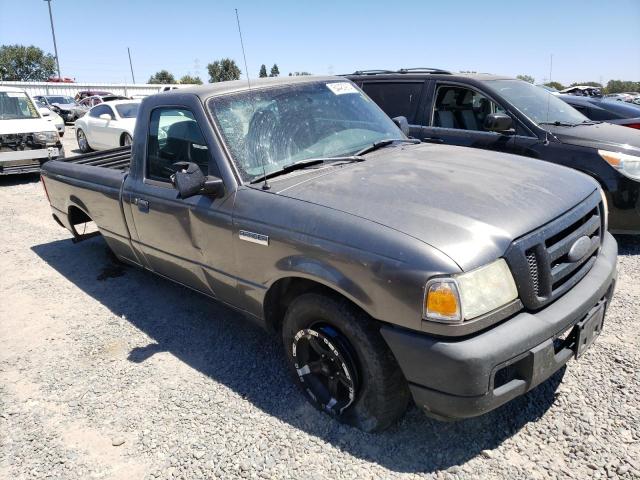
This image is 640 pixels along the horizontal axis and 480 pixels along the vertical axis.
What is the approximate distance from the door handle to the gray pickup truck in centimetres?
2

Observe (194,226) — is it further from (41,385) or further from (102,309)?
(102,309)

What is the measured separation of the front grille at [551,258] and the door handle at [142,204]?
2.62 meters

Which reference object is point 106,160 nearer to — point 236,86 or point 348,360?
point 236,86

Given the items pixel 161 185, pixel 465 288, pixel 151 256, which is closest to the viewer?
pixel 465 288

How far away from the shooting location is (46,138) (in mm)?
10195

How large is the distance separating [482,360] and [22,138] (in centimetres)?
1093

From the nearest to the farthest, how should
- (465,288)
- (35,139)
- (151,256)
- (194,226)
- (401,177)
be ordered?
(465,288), (401,177), (194,226), (151,256), (35,139)

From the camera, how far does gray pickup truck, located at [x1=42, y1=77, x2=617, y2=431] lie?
2092 mm

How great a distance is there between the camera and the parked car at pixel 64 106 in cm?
2465

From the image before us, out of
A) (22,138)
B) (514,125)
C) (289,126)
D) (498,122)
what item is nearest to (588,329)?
(289,126)

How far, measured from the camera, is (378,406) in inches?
95.3

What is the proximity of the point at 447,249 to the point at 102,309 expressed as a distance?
346 centimetres

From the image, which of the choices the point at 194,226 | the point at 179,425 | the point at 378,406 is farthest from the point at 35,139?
the point at 378,406

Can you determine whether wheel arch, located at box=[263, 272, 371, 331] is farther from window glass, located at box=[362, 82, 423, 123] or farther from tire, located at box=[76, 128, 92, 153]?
tire, located at box=[76, 128, 92, 153]
